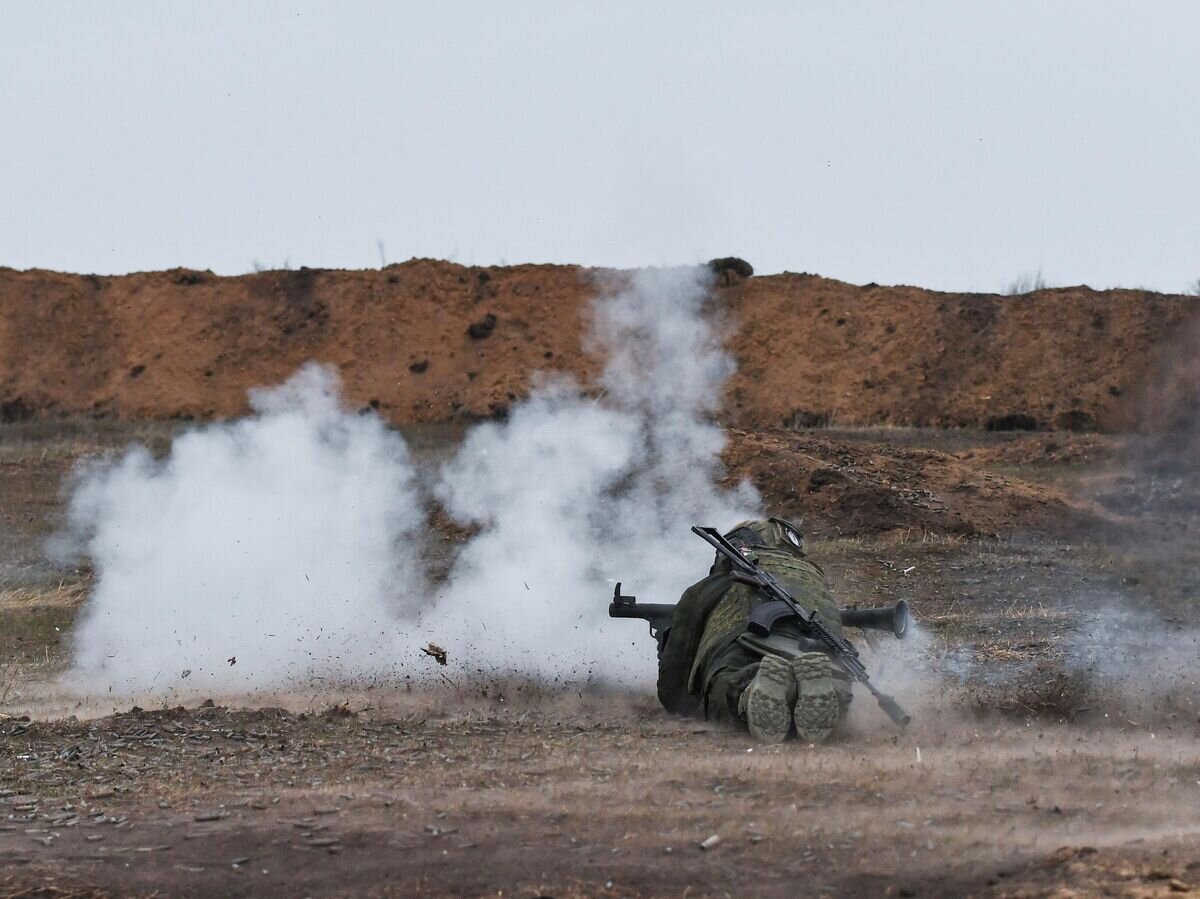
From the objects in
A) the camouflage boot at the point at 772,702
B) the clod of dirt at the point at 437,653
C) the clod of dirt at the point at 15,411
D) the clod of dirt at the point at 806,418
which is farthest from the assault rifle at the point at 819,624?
the clod of dirt at the point at 15,411

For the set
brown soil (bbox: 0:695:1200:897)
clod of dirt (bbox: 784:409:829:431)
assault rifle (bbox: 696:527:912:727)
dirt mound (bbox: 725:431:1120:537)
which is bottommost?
brown soil (bbox: 0:695:1200:897)

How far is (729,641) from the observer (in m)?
12.4

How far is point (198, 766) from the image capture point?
11156mm

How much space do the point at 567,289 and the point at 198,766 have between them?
41.4 metres

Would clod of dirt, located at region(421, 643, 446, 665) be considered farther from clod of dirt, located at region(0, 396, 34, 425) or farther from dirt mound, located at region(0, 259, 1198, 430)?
clod of dirt, located at region(0, 396, 34, 425)

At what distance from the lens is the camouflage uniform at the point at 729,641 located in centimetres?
1195

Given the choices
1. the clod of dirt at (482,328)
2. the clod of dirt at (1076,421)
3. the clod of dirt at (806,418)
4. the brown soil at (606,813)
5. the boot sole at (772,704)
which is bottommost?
the brown soil at (606,813)

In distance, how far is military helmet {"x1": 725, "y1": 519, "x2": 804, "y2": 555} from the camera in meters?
14.1

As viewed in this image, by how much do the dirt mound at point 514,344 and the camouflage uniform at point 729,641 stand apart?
1245 inches

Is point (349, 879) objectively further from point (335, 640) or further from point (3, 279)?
point (3, 279)

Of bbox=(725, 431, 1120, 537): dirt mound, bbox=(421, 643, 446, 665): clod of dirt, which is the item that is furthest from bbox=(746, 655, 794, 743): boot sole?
bbox=(725, 431, 1120, 537): dirt mound

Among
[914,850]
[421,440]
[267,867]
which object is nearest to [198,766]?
[267,867]

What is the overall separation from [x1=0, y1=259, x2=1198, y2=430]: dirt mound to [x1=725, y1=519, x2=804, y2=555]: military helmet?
30.4 m

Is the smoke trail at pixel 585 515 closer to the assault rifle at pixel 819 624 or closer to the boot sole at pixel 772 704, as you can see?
the assault rifle at pixel 819 624
